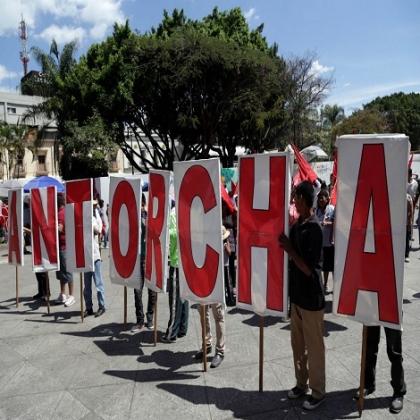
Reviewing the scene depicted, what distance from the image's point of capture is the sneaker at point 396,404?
140 inches

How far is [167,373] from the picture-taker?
15.1 feet

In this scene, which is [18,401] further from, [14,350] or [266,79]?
[266,79]

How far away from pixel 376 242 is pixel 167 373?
2606 millimetres

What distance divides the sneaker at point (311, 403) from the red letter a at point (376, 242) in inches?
33.8

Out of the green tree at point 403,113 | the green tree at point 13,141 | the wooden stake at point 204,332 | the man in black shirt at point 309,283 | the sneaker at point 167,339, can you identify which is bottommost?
the sneaker at point 167,339

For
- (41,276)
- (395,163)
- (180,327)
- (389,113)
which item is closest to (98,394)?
(180,327)

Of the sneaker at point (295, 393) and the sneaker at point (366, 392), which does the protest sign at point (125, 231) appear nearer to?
the sneaker at point (295, 393)

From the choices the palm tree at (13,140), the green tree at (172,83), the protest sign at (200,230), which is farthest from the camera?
the palm tree at (13,140)

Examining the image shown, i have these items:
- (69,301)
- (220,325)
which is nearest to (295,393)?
(220,325)

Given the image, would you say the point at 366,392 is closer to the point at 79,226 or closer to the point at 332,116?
the point at 79,226

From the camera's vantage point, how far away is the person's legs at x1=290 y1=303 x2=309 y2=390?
3853 mm

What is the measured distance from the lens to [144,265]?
20.3 ft

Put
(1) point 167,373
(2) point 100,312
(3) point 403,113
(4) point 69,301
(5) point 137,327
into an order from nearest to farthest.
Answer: (1) point 167,373 → (5) point 137,327 → (2) point 100,312 → (4) point 69,301 → (3) point 403,113

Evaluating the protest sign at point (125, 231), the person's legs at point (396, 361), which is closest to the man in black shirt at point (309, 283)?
the person's legs at point (396, 361)
